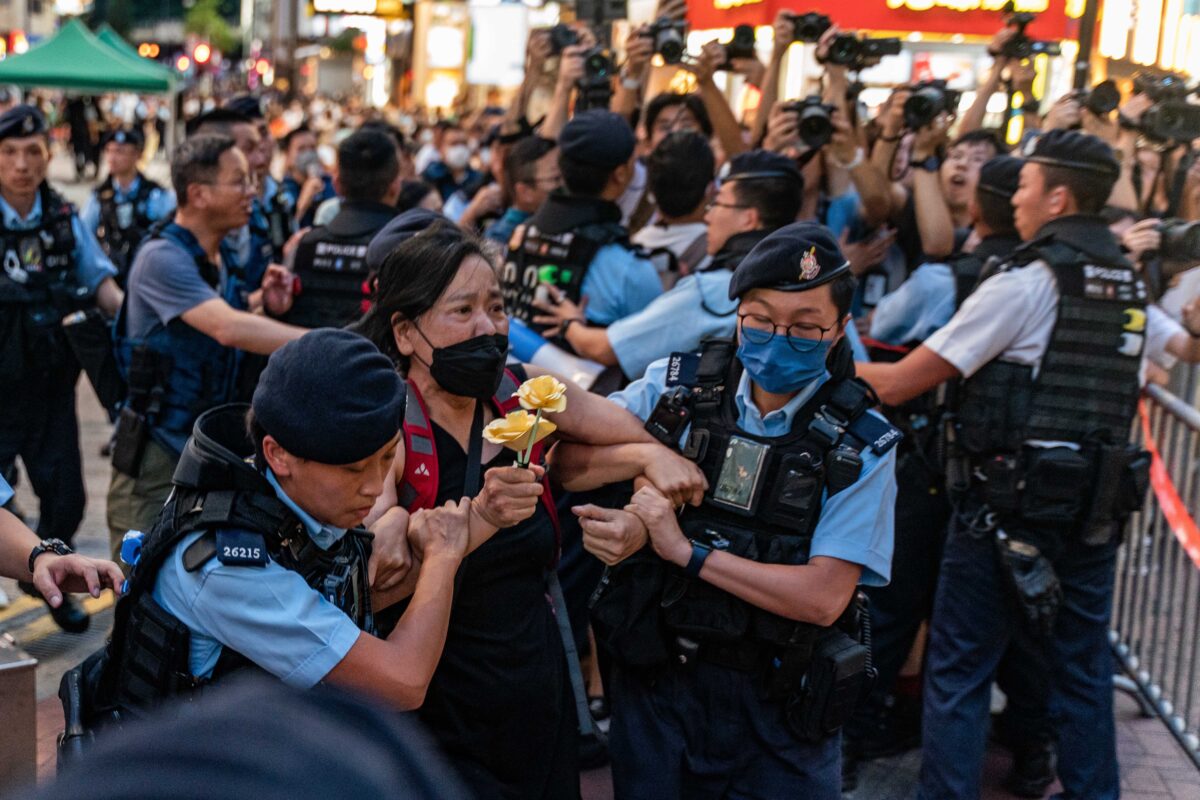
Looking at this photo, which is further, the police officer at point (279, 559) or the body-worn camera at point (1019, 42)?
the body-worn camera at point (1019, 42)

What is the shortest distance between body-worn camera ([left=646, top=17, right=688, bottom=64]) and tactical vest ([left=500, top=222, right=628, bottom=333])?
80.2 inches

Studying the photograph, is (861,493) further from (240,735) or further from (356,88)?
(356,88)

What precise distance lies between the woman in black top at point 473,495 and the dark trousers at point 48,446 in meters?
3.53

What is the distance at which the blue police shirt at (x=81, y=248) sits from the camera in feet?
20.1

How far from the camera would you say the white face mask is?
1168cm

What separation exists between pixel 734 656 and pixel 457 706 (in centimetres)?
64

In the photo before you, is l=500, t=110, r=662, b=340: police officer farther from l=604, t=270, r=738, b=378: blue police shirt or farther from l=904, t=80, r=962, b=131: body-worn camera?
l=904, t=80, r=962, b=131: body-worn camera

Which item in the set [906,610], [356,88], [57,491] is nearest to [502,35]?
[57,491]

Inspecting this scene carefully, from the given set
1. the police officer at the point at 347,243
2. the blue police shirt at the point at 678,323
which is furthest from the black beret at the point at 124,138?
the blue police shirt at the point at 678,323

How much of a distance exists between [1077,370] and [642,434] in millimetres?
1710

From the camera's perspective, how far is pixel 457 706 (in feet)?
10.1

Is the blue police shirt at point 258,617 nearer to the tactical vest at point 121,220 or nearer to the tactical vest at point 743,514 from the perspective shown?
the tactical vest at point 743,514

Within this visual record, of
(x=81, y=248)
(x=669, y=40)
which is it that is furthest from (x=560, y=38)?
(x=81, y=248)

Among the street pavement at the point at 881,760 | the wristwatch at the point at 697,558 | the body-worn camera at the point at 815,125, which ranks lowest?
the street pavement at the point at 881,760
